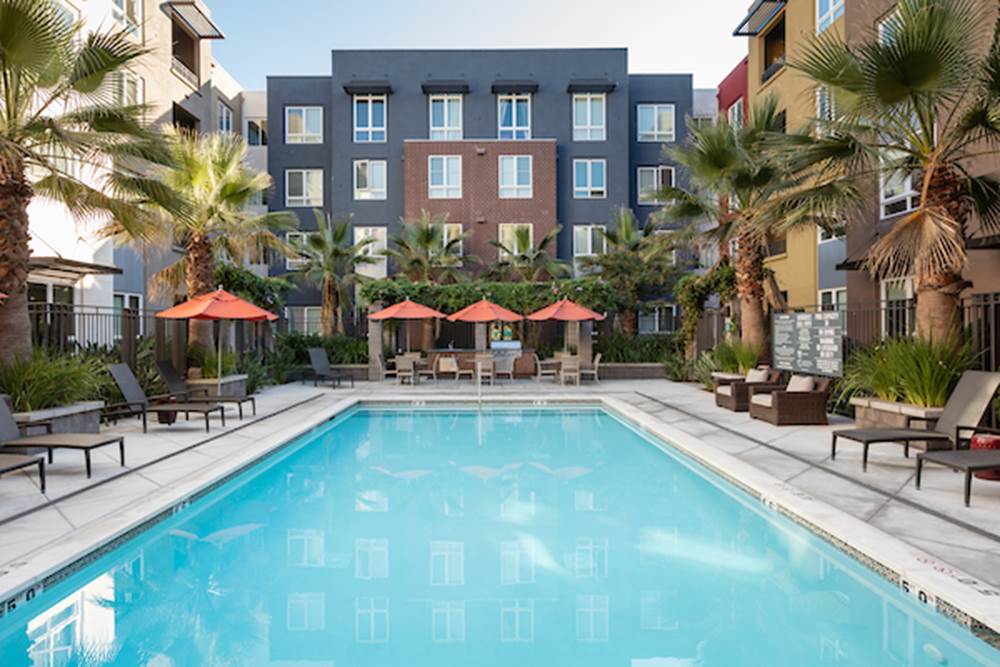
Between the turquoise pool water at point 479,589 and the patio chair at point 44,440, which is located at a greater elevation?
the patio chair at point 44,440

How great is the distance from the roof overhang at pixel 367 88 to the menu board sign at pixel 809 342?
21432 mm

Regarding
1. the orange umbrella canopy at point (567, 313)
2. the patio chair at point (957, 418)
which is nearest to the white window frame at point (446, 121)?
the orange umbrella canopy at point (567, 313)

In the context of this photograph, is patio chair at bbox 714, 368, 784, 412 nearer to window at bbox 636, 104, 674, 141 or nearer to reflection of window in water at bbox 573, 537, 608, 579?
reflection of window in water at bbox 573, 537, 608, 579

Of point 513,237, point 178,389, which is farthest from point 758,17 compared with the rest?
point 178,389

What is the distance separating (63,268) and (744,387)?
1305cm

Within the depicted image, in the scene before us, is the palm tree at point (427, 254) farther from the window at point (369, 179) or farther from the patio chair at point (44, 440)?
the patio chair at point (44, 440)

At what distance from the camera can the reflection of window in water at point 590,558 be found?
5414 mm

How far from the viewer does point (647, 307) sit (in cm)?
2605

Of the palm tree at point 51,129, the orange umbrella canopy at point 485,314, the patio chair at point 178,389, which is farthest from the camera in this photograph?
the orange umbrella canopy at point 485,314

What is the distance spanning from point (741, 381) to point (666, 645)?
1008 centimetres

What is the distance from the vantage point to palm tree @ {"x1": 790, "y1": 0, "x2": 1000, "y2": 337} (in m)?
7.81

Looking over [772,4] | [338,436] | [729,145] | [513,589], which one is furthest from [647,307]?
[513,589]

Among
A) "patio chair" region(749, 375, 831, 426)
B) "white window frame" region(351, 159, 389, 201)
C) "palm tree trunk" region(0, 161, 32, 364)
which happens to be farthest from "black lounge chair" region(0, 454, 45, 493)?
"white window frame" region(351, 159, 389, 201)

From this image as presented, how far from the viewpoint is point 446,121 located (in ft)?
99.6
